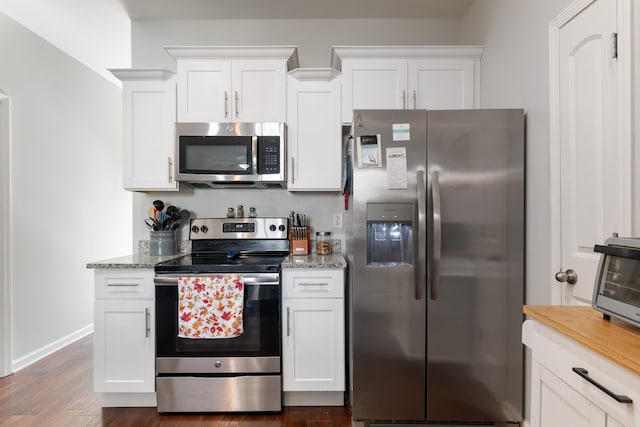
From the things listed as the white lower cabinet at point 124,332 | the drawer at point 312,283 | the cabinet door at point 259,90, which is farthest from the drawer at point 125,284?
the cabinet door at point 259,90

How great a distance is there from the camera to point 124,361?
211 cm

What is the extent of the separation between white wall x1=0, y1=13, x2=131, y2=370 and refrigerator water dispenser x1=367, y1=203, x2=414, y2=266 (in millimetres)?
2830

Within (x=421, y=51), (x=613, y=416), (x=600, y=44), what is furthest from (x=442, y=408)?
(x=421, y=51)

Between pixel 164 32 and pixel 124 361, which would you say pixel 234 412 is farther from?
pixel 164 32

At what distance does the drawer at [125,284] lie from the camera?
6.95ft

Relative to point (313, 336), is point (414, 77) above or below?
above

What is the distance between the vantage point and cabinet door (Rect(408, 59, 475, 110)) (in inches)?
93.4

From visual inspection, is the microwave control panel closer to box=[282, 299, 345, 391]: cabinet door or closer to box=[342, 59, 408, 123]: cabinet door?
box=[342, 59, 408, 123]: cabinet door

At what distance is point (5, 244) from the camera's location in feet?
8.63

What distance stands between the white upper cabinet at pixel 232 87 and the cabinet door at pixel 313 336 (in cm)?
131

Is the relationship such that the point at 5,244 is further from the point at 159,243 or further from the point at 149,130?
the point at 149,130

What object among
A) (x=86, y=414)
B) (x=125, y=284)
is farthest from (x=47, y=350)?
(x=125, y=284)

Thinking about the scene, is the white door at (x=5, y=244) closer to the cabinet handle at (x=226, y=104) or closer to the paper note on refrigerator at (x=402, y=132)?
the cabinet handle at (x=226, y=104)

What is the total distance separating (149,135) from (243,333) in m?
1.55
